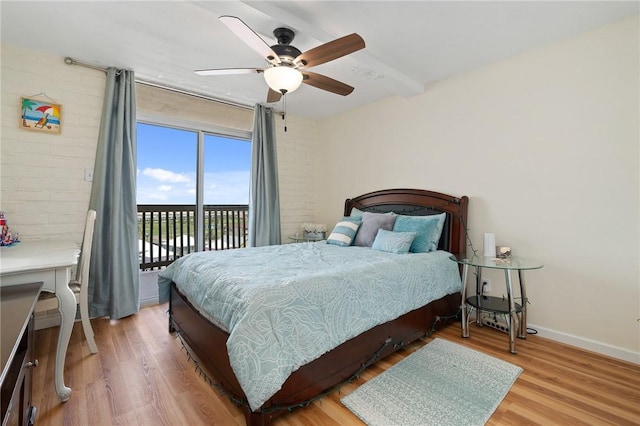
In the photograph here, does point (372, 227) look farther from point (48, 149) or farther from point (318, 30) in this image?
point (48, 149)

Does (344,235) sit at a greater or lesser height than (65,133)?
lesser

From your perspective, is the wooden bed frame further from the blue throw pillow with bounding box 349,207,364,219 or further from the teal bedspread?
the blue throw pillow with bounding box 349,207,364,219

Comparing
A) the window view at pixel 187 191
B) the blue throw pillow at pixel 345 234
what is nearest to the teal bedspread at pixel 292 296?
the blue throw pillow at pixel 345 234

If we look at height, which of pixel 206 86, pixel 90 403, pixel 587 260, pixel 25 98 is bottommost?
pixel 90 403

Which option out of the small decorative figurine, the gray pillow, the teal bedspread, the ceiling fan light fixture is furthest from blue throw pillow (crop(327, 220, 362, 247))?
the small decorative figurine

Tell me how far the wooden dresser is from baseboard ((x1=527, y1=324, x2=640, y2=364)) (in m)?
3.28

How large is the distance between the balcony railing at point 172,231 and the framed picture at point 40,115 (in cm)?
143

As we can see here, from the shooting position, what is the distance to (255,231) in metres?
3.89

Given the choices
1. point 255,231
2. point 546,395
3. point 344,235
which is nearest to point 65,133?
point 255,231

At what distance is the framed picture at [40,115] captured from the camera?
252 centimetres

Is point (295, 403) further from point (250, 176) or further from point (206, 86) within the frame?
point (206, 86)

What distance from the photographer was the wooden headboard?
9.53ft

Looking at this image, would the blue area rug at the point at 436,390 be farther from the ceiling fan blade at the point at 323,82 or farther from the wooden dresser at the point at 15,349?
Answer: the ceiling fan blade at the point at 323,82

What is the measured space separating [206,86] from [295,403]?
3.31m
